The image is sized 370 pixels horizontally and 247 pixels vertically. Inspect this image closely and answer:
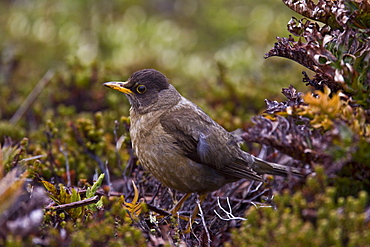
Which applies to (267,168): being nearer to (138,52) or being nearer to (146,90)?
(146,90)

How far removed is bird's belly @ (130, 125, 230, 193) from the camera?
4.21 metres

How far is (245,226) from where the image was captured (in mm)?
2754

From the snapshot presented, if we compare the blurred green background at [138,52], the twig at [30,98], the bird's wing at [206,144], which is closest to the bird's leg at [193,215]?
the bird's wing at [206,144]

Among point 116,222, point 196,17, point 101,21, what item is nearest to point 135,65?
point 101,21

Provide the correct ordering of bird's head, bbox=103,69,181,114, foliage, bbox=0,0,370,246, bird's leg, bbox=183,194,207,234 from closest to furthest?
foliage, bbox=0,0,370,246 < bird's leg, bbox=183,194,207,234 < bird's head, bbox=103,69,181,114

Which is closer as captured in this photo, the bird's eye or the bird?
the bird

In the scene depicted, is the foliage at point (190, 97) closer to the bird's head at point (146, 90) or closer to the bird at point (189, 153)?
the bird at point (189, 153)

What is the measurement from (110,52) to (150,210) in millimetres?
6716

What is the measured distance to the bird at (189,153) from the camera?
4.23 meters

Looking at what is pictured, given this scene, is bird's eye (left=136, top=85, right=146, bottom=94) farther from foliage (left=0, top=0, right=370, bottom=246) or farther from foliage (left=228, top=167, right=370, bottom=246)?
foliage (left=228, top=167, right=370, bottom=246)

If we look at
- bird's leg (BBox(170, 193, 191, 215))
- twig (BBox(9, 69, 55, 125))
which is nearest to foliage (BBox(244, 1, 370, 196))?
bird's leg (BBox(170, 193, 191, 215))

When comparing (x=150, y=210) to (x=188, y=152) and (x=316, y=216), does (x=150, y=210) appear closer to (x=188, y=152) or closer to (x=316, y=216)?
(x=188, y=152)

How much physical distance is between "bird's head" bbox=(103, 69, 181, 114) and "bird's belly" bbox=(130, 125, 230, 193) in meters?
0.50

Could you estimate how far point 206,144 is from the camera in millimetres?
4293
